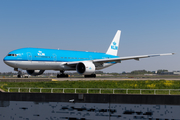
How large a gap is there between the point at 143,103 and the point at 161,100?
1.65m

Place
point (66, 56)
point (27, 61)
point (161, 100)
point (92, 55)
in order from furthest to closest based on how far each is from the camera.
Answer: point (92, 55) < point (66, 56) < point (27, 61) < point (161, 100)

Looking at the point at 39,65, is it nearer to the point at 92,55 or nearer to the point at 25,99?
the point at 92,55

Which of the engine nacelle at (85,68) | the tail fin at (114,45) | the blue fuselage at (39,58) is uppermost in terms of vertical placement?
the tail fin at (114,45)

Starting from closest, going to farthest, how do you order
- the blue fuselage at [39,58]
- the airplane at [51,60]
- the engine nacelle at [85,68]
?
the blue fuselage at [39,58]
the airplane at [51,60]
the engine nacelle at [85,68]

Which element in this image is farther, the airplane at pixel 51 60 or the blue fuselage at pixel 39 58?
the airplane at pixel 51 60

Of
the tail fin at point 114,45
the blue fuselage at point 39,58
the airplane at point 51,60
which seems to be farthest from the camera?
the tail fin at point 114,45

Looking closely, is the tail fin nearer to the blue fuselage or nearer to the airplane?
the airplane

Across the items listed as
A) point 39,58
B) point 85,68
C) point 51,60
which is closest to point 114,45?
point 85,68

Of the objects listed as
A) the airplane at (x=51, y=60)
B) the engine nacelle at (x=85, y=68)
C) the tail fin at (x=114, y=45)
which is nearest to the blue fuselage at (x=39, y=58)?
the airplane at (x=51, y=60)

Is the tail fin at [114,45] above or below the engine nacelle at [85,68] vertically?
above

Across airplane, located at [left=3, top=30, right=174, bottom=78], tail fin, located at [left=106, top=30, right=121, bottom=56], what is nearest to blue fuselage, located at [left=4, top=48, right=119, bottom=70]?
airplane, located at [left=3, top=30, right=174, bottom=78]

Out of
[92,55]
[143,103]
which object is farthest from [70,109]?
[92,55]

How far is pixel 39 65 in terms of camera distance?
151 ft

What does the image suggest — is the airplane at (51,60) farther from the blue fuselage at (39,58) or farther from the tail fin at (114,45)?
the tail fin at (114,45)
